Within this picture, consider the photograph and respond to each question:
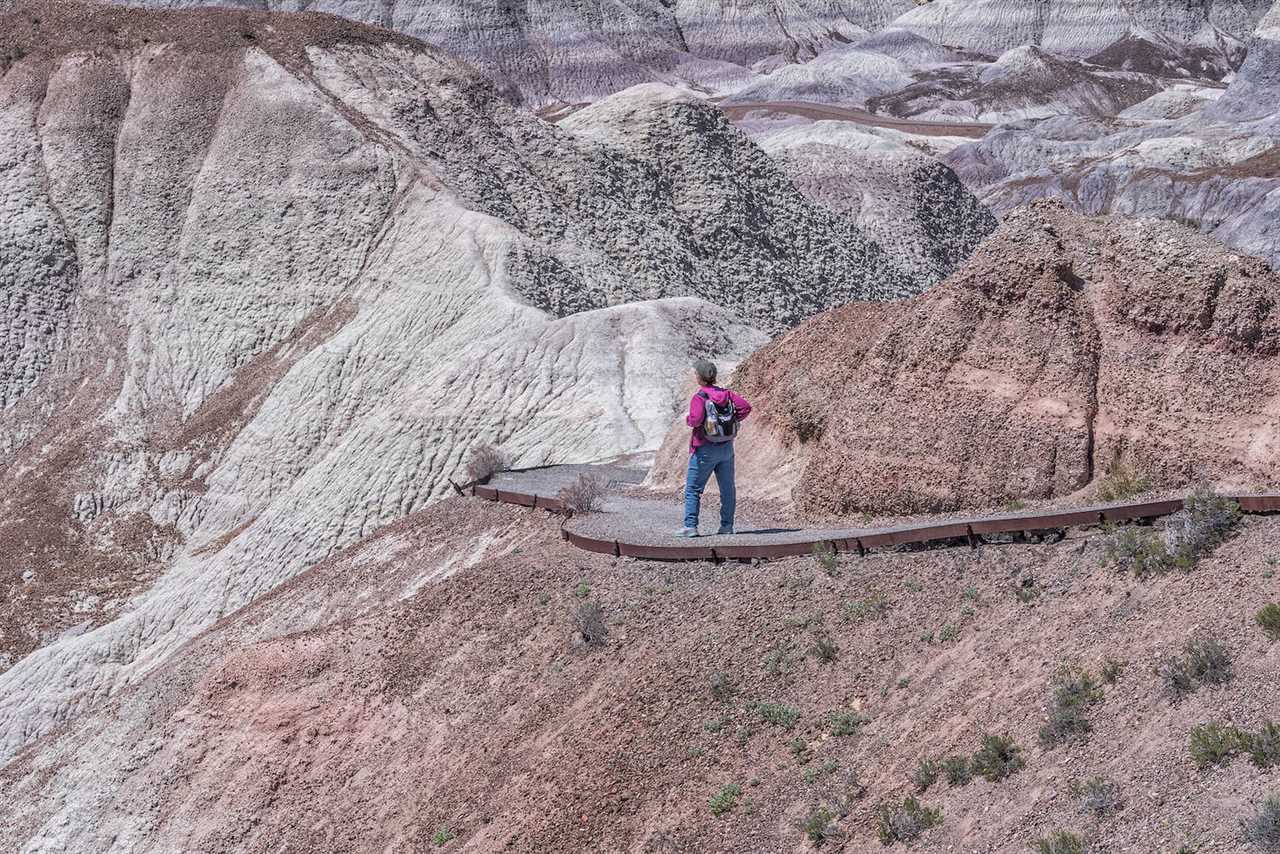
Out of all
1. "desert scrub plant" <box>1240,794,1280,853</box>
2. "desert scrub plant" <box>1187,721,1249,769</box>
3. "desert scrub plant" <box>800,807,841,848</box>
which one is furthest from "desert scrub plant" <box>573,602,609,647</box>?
"desert scrub plant" <box>1240,794,1280,853</box>

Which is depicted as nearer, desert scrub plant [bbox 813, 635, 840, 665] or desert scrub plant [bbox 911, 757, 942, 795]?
desert scrub plant [bbox 911, 757, 942, 795]

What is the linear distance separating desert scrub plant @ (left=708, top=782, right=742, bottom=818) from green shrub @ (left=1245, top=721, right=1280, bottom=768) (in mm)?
3178

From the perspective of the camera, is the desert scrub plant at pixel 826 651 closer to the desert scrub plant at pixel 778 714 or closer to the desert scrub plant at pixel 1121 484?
the desert scrub plant at pixel 778 714

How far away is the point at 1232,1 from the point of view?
146500 mm

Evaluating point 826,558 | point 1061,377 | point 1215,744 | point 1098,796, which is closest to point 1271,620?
point 1215,744

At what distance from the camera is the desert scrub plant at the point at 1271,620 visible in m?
7.88

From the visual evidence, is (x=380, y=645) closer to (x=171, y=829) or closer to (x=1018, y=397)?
(x=171, y=829)

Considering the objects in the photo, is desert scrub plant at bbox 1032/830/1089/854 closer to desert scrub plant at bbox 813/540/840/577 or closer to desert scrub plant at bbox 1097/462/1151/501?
desert scrub plant at bbox 813/540/840/577

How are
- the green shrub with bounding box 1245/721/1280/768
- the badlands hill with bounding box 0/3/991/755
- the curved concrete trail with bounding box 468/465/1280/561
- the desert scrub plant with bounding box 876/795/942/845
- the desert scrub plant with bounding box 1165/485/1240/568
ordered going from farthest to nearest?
1. the badlands hill with bounding box 0/3/991/755
2. the curved concrete trail with bounding box 468/465/1280/561
3. the desert scrub plant with bounding box 1165/485/1240/568
4. the desert scrub plant with bounding box 876/795/942/845
5. the green shrub with bounding box 1245/721/1280/768

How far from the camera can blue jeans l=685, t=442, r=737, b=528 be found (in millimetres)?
13609

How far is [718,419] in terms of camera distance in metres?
13.3

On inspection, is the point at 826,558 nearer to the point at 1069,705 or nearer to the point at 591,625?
the point at 591,625

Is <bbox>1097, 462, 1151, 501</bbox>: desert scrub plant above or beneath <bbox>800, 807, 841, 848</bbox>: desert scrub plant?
above

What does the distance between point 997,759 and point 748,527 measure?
610cm
